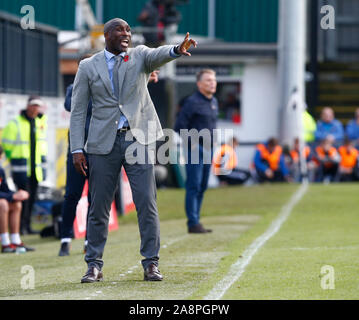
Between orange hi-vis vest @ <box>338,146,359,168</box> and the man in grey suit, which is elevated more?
the man in grey suit

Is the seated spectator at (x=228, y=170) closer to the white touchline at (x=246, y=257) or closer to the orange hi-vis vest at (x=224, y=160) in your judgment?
the orange hi-vis vest at (x=224, y=160)

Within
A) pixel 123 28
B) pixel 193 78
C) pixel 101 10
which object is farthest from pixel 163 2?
pixel 123 28

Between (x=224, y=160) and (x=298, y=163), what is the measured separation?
180 centimetres

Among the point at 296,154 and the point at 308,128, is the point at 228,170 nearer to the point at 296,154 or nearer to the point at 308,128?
the point at 296,154

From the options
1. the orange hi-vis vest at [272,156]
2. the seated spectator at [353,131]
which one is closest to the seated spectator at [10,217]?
the orange hi-vis vest at [272,156]

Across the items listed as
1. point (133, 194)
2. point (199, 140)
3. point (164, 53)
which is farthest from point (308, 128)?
point (164, 53)

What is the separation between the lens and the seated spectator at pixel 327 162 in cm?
2378

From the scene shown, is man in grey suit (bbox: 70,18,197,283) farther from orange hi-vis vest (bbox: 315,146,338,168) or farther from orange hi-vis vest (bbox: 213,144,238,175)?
orange hi-vis vest (bbox: 315,146,338,168)

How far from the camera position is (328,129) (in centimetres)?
2469

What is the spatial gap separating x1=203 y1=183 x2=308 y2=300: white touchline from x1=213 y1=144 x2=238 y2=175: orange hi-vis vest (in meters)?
6.54

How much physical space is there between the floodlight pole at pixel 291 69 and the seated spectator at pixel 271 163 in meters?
0.60

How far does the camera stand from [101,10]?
102 feet

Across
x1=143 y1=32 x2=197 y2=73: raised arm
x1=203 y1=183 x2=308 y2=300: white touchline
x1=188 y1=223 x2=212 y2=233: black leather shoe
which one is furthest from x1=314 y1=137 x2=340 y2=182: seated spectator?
x1=143 y1=32 x2=197 y2=73: raised arm

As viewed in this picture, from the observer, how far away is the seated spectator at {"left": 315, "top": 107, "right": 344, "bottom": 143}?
80.6 ft
